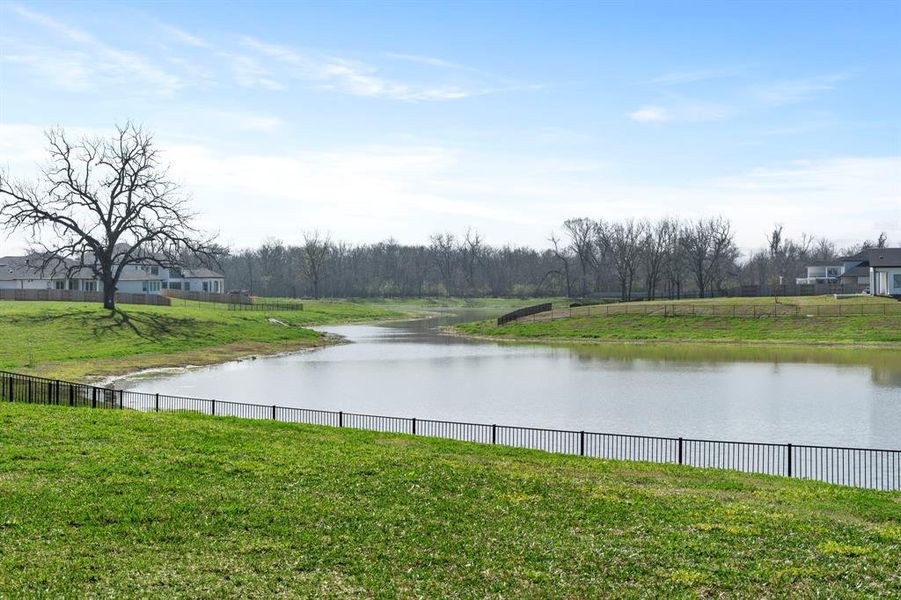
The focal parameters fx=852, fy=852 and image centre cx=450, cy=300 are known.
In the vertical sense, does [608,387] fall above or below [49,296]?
below

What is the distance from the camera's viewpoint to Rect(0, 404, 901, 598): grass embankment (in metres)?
12.9

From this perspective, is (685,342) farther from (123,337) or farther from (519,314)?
(123,337)

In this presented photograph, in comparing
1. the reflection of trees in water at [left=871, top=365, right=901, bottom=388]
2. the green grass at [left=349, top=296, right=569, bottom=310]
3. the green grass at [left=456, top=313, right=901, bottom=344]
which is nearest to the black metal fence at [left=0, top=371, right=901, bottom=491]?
the reflection of trees in water at [left=871, top=365, right=901, bottom=388]

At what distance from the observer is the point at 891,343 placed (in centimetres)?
7125

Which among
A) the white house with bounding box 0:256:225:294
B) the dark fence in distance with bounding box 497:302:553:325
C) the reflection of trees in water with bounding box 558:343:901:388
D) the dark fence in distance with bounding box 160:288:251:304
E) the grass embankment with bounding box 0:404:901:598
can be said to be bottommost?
the reflection of trees in water with bounding box 558:343:901:388

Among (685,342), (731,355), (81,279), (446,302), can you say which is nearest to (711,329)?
(685,342)

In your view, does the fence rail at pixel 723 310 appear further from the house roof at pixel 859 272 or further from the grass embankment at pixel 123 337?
the house roof at pixel 859 272

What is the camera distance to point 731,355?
6631 centimetres

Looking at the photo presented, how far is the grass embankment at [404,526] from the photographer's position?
1286 centimetres

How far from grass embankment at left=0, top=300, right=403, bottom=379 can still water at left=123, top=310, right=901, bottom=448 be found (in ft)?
17.1

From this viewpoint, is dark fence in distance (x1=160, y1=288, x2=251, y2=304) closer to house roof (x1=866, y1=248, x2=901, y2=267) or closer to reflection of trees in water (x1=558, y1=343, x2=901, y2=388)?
reflection of trees in water (x1=558, y1=343, x2=901, y2=388)

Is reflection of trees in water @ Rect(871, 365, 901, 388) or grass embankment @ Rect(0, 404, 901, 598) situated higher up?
grass embankment @ Rect(0, 404, 901, 598)

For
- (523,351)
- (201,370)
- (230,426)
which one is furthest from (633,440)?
(523,351)

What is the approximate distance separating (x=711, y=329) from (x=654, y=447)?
5922cm
